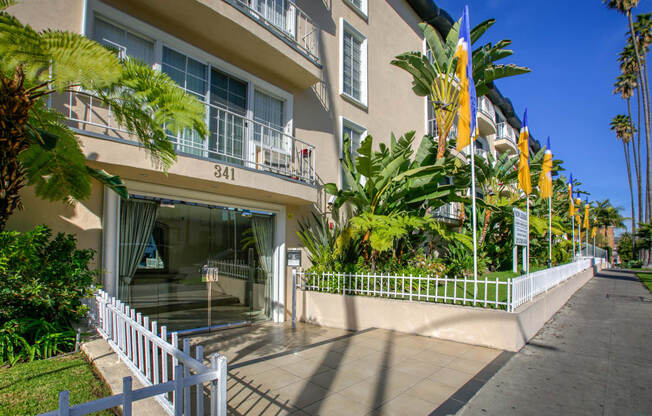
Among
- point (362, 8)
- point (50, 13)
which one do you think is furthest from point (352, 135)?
point (50, 13)

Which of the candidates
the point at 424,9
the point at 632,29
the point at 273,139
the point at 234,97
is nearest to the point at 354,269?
the point at 273,139

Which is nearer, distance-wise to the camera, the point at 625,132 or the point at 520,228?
the point at 520,228

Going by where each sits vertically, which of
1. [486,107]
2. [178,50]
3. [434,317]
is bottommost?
[434,317]

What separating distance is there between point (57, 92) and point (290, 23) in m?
7.03

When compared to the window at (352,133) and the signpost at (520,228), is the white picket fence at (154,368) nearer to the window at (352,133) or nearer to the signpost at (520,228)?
the window at (352,133)

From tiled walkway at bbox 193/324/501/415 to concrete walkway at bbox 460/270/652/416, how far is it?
1.70 feet

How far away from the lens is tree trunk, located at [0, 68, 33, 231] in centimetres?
345

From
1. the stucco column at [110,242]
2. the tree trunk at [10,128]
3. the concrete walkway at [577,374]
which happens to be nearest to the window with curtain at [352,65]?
the stucco column at [110,242]

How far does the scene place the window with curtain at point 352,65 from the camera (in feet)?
39.1

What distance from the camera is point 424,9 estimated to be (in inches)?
649

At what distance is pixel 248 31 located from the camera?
744 cm

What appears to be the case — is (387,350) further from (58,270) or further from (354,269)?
(58,270)

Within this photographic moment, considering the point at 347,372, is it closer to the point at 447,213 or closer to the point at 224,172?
the point at 224,172

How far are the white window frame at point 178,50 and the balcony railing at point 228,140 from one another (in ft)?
1.98
